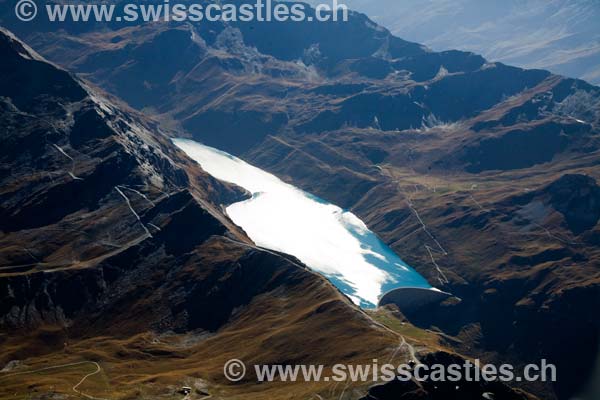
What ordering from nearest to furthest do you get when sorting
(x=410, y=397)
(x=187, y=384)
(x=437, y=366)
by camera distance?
(x=410, y=397)
(x=437, y=366)
(x=187, y=384)

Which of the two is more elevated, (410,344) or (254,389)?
(410,344)

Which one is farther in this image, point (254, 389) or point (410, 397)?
point (254, 389)

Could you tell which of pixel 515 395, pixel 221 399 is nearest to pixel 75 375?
pixel 221 399

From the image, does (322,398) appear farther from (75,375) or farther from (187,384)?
(75,375)

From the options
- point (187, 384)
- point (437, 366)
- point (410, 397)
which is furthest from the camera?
point (187, 384)

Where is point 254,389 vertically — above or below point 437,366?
below

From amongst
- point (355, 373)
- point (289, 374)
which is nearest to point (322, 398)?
point (355, 373)

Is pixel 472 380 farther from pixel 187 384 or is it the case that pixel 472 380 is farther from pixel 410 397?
pixel 187 384

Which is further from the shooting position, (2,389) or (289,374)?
(289,374)

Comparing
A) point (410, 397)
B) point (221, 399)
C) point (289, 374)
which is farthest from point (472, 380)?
point (221, 399)
